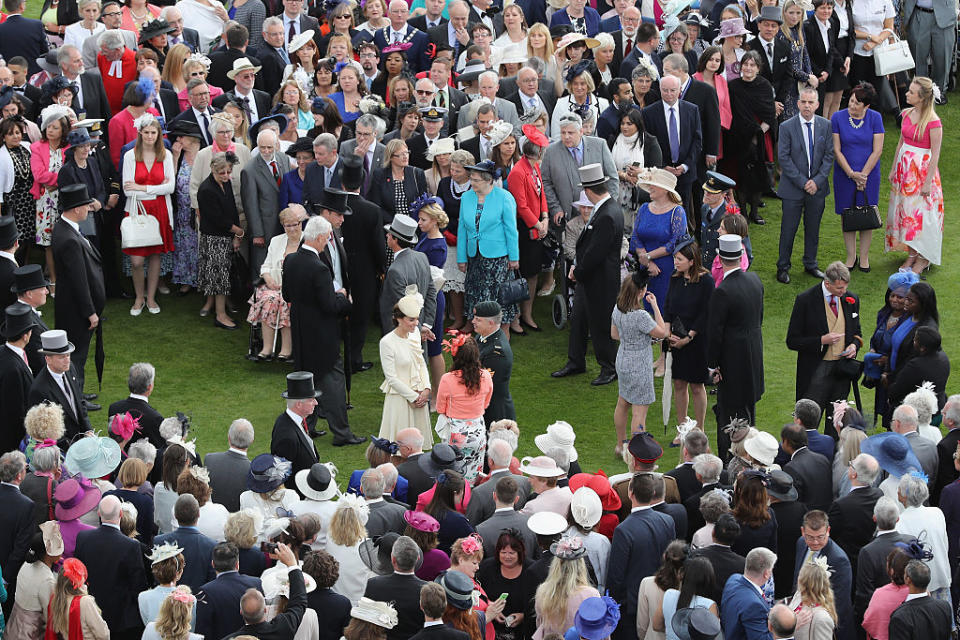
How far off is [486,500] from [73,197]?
4809 mm

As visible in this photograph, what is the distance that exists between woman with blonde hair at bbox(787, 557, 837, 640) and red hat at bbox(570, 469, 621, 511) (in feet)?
4.59

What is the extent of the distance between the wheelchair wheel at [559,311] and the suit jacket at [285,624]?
6608 mm

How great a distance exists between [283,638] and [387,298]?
4.93 metres

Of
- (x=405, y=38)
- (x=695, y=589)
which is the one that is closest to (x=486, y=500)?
(x=695, y=589)

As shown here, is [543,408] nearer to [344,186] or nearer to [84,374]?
[344,186]

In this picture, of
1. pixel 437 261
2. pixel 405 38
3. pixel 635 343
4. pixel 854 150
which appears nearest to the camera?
pixel 635 343

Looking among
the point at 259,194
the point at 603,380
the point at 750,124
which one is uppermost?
the point at 259,194

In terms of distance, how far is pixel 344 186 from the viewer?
→ 39.9 ft

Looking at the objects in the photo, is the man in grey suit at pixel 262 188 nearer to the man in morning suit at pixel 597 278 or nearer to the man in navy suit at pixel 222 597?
the man in morning suit at pixel 597 278

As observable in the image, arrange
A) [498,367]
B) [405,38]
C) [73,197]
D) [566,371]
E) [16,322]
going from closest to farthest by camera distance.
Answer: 1. [16,322]
2. [498,367]
3. [73,197]
4. [566,371]
5. [405,38]

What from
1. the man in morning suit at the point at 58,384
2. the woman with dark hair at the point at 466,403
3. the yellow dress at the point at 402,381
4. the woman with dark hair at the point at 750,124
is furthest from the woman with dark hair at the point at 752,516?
the woman with dark hair at the point at 750,124

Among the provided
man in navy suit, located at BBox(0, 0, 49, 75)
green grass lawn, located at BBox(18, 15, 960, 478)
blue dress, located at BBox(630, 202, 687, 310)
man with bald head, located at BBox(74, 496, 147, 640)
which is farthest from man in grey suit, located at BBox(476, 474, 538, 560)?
man in navy suit, located at BBox(0, 0, 49, 75)

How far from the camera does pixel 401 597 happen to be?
23.9 feet

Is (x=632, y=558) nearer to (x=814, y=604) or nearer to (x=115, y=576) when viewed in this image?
(x=814, y=604)
